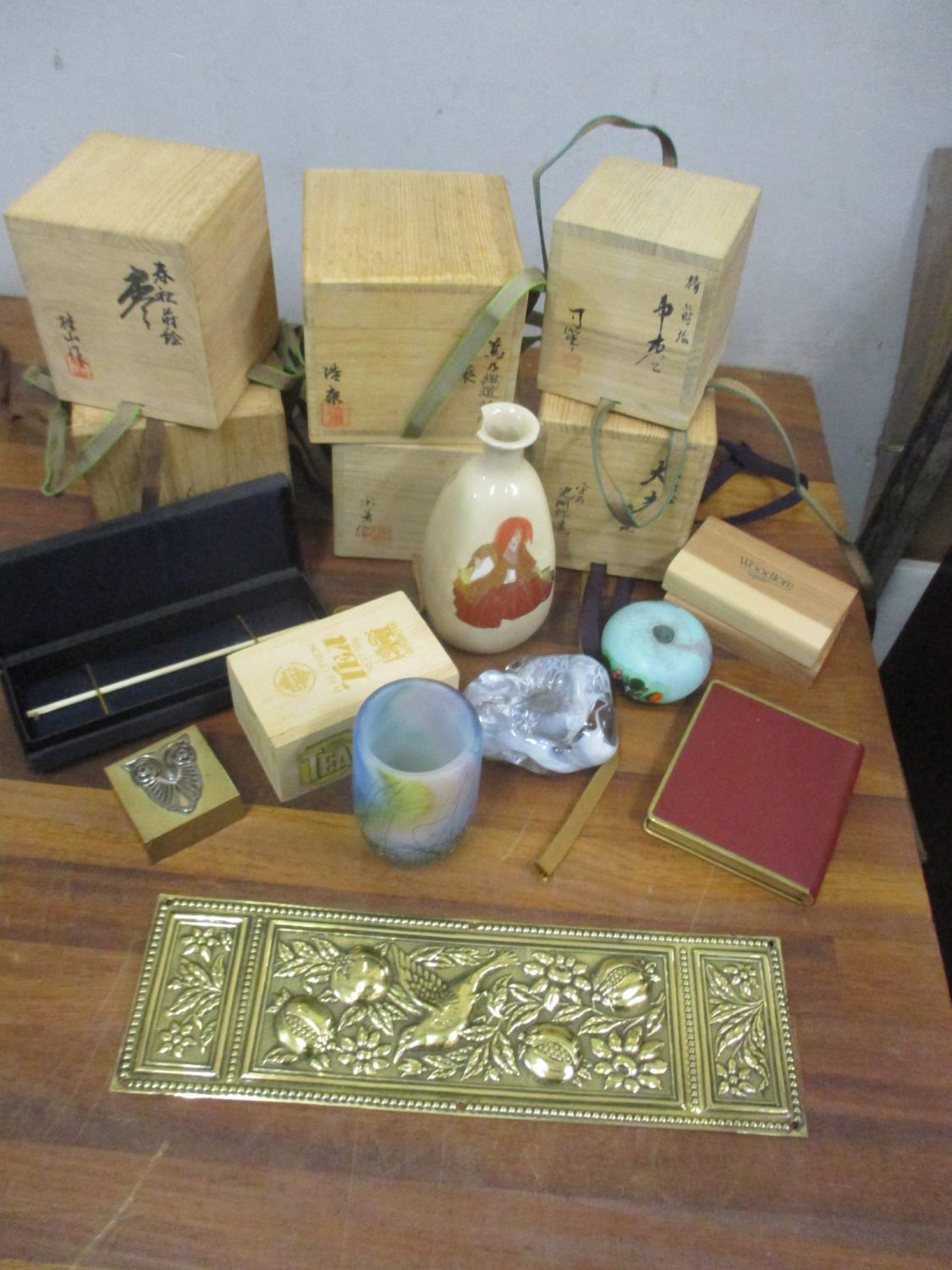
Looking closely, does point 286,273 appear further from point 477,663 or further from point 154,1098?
point 154,1098

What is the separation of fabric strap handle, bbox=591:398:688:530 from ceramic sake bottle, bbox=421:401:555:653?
77 mm

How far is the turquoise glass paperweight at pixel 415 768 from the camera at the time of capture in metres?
0.58

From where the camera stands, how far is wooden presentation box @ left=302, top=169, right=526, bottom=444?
2.20 ft

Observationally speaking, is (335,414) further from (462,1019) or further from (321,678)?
(462,1019)

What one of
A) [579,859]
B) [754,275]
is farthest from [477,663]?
[754,275]

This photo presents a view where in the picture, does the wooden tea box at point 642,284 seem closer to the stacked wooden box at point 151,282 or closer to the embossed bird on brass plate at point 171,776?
the stacked wooden box at point 151,282

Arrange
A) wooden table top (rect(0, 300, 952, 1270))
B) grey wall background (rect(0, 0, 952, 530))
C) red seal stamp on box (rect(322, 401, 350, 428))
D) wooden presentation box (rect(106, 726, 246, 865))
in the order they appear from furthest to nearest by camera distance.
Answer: grey wall background (rect(0, 0, 952, 530)), red seal stamp on box (rect(322, 401, 350, 428)), wooden presentation box (rect(106, 726, 246, 865)), wooden table top (rect(0, 300, 952, 1270))

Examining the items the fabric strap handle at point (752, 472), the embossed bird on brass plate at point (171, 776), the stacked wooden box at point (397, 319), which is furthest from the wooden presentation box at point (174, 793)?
the fabric strap handle at point (752, 472)

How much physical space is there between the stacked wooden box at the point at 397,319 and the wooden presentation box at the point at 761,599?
221 millimetres

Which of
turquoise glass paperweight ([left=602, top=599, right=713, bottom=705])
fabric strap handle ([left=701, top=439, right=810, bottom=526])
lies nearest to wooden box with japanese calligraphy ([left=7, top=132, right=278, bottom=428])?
turquoise glass paperweight ([left=602, top=599, right=713, bottom=705])

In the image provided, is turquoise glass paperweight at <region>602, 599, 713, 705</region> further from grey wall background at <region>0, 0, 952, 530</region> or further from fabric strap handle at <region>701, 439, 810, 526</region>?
grey wall background at <region>0, 0, 952, 530</region>

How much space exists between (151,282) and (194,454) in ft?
0.48

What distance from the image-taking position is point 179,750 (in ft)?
2.16

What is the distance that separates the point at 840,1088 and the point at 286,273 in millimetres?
934
